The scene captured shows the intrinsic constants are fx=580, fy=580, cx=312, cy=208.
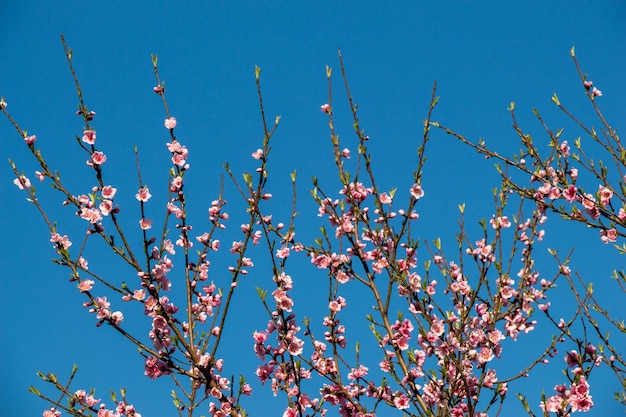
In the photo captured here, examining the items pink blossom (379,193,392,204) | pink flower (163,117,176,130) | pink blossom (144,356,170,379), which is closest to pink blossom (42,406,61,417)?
pink blossom (144,356,170,379)

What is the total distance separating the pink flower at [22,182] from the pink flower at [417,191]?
3.44m

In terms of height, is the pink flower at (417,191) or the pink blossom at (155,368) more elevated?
the pink flower at (417,191)

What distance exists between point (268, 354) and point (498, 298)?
234 centimetres

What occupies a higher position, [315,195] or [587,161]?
[587,161]

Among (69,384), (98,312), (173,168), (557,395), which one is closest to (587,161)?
(557,395)

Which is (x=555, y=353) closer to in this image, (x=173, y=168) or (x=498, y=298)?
(x=498, y=298)

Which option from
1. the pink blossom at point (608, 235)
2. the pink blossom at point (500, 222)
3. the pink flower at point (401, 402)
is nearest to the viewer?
the pink flower at point (401, 402)

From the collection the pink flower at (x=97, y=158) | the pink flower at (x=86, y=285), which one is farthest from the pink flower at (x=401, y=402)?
the pink flower at (x=97, y=158)

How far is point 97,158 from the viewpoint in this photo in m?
4.73

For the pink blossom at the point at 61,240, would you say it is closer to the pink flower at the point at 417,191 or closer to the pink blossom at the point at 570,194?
the pink flower at the point at 417,191

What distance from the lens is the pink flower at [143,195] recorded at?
4.85m

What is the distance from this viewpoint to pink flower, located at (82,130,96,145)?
489cm

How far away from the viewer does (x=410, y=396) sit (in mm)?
5016

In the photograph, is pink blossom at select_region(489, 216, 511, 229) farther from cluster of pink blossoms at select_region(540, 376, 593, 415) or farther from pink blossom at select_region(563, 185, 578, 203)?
cluster of pink blossoms at select_region(540, 376, 593, 415)
